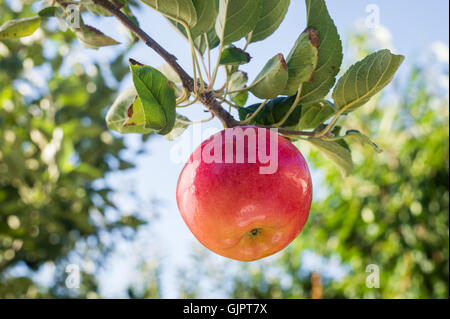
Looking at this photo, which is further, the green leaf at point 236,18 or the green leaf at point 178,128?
the green leaf at point 178,128

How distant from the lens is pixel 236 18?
21.0 inches

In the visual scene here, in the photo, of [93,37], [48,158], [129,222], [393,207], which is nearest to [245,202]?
[93,37]

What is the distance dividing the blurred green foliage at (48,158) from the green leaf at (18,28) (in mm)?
1101

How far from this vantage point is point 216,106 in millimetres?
565

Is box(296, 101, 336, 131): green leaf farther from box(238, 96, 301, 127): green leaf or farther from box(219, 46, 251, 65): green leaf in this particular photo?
box(219, 46, 251, 65): green leaf

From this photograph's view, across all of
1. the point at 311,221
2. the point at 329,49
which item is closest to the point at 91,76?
the point at 311,221

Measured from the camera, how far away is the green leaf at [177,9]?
1.61 ft

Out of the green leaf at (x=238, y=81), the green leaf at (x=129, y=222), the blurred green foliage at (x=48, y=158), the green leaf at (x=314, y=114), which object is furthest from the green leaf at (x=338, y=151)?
the green leaf at (x=129, y=222)

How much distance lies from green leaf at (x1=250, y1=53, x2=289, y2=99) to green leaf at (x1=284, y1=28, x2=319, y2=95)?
2 cm

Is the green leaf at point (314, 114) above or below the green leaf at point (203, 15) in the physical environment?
below

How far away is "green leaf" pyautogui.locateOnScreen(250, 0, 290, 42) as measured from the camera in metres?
0.56

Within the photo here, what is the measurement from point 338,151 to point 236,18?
0.24 meters

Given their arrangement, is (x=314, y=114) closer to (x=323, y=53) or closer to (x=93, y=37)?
(x=323, y=53)

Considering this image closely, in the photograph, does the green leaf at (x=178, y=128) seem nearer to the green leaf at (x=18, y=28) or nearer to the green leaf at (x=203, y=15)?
the green leaf at (x=203, y=15)
